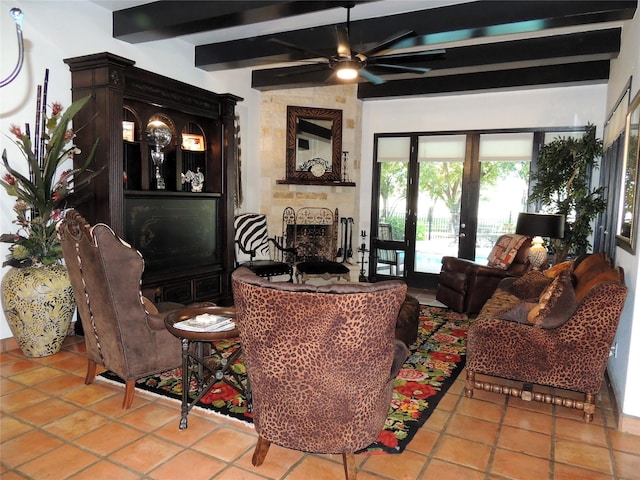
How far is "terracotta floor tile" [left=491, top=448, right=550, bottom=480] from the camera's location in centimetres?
220

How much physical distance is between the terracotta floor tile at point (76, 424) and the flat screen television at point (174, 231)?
5.81 ft

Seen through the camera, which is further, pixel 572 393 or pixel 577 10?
pixel 577 10

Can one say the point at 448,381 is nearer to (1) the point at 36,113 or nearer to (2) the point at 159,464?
(2) the point at 159,464

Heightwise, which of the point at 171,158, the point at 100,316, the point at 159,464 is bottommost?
the point at 159,464

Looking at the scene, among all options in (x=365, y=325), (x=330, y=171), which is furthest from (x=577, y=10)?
(x=330, y=171)

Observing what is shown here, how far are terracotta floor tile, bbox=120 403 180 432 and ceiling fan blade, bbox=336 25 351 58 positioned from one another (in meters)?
2.92

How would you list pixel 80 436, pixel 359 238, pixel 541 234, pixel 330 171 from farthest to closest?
pixel 359 238, pixel 330 171, pixel 541 234, pixel 80 436

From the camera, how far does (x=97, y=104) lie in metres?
3.81

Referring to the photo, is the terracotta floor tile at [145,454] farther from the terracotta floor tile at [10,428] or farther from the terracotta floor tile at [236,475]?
the terracotta floor tile at [10,428]

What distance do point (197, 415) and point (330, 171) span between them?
4.64 meters

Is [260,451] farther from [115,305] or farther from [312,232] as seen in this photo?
[312,232]

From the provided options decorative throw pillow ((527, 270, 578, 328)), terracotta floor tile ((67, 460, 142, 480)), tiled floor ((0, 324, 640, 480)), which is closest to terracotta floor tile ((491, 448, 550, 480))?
tiled floor ((0, 324, 640, 480))

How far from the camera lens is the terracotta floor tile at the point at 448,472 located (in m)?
2.17

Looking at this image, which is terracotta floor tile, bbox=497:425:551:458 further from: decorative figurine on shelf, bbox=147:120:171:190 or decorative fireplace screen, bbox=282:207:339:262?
decorative fireplace screen, bbox=282:207:339:262
